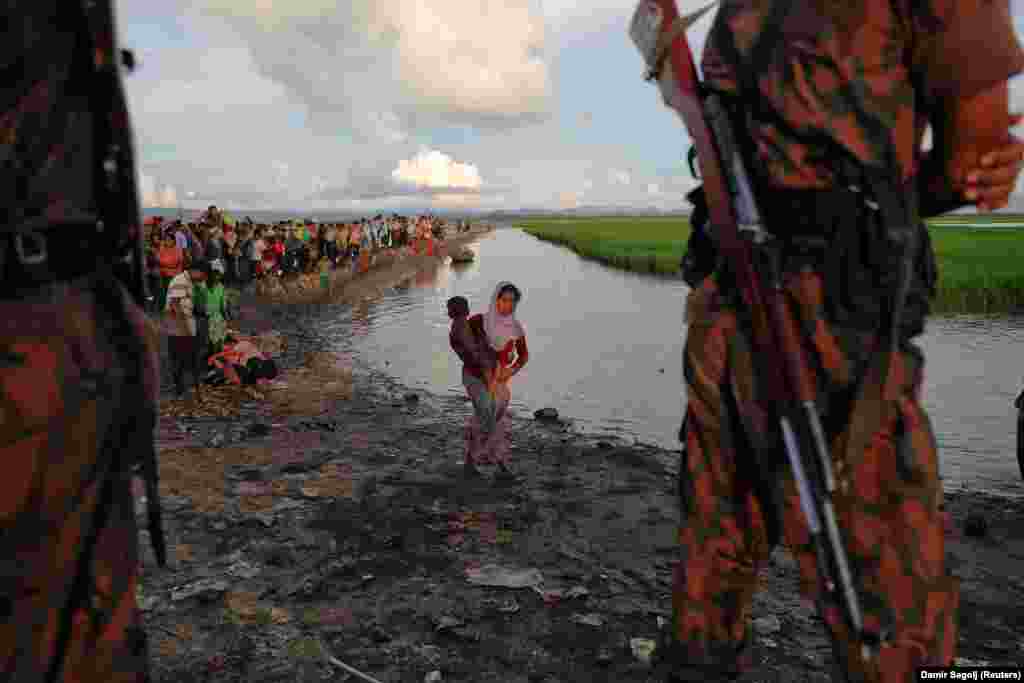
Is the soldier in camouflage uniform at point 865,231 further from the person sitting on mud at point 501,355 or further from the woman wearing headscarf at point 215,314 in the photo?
the woman wearing headscarf at point 215,314

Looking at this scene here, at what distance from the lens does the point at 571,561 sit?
428 cm

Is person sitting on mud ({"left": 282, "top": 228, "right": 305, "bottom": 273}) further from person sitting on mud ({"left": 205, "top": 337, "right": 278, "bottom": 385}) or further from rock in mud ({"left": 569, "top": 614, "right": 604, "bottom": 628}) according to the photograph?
rock in mud ({"left": 569, "top": 614, "right": 604, "bottom": 628})

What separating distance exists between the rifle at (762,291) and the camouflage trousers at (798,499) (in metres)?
0.03

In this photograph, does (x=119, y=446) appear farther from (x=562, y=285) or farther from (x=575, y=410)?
(x=562, y=285)

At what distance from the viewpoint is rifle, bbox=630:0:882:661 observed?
1515 millimetres

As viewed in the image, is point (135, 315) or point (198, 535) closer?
point (135, 315)

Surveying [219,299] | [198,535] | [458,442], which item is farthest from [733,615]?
[219,299]

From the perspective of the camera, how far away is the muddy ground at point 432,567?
3.13 meters

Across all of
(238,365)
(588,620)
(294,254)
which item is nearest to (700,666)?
(588,620)

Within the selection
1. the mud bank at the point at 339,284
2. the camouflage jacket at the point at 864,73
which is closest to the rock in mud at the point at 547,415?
the camouflage jacket at the point at 864,73

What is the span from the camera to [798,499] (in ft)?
5.15

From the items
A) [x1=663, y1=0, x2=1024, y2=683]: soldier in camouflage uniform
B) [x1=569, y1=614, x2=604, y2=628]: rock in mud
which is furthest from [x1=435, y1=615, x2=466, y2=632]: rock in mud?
[x1=663, y1=0, x2=1024, y2=683]: soldier in camouflage uniform

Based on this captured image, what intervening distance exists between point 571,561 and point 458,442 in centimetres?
333

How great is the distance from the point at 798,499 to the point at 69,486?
60.6 inches
